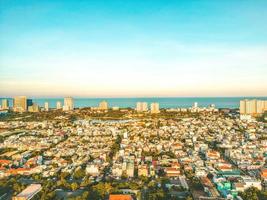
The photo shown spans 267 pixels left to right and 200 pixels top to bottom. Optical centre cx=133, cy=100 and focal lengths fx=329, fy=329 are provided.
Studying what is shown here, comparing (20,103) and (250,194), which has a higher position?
(20,103)

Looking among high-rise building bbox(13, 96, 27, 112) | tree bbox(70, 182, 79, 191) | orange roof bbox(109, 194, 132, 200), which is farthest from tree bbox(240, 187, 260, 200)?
high-rise building bbox(13, 96, 27, 112)

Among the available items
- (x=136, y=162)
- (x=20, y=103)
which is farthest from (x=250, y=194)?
(x=20, y=103)

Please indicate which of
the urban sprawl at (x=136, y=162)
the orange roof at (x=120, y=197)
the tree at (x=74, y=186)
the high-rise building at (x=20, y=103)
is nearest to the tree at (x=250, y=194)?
the urban sprawl at (x=136, y=162)

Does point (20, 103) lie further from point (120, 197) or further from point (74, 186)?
point (120, 197)

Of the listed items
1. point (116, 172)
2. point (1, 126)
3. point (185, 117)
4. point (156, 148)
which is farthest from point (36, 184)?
point (185, 117)

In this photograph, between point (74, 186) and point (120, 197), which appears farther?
point (74, 186)

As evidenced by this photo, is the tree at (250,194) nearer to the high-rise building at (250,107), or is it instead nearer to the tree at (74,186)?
the tree at (74,186)

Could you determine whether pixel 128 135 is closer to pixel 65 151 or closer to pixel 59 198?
pixel 65 151

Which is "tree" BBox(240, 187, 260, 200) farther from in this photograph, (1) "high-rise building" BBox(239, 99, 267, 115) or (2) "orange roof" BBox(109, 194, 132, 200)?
(1) "high-rise building" BBox(239, 99, 267, 115)

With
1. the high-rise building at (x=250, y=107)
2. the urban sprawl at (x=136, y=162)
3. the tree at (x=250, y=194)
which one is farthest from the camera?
the high-rise building at (x=250, y=107)
